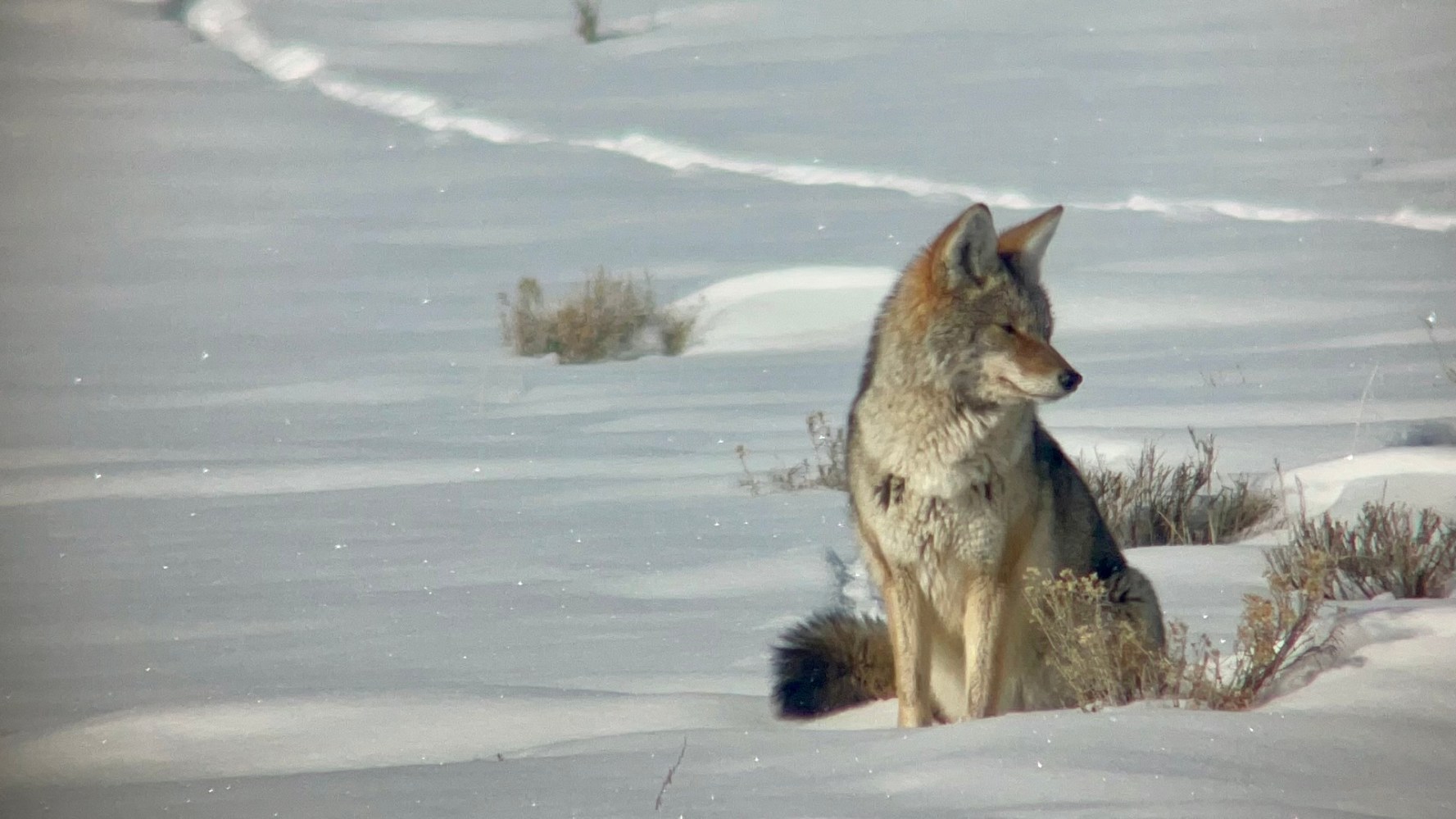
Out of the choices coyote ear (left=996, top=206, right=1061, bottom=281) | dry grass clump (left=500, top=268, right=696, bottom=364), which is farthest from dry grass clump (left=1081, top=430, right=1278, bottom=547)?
dry grass clump (left=500, top=268, right=696, bottom=364)

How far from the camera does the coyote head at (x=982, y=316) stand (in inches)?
158

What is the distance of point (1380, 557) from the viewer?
5258mm

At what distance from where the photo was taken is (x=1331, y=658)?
399 centimetres

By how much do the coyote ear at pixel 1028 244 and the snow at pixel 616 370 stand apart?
1.29 m

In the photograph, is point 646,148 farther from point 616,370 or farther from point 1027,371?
point 1027,371

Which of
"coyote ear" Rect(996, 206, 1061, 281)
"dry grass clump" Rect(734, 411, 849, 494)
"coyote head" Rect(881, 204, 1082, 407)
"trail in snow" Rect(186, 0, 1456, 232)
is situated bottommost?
"dry grass clump" Rect(734, 411, 849, 494)

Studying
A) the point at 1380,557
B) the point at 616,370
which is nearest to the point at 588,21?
the point at 616,370

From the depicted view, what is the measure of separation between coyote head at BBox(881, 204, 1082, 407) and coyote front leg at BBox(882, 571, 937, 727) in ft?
1.79

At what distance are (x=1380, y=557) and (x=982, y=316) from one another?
2.10m

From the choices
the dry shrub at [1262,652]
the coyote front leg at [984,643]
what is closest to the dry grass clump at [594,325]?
the coyote front leg at [984,643]

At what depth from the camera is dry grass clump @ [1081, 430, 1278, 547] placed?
21.1 ft

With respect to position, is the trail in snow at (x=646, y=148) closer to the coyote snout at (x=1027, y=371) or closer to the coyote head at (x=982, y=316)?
the coyote head at (x=982, y=316)

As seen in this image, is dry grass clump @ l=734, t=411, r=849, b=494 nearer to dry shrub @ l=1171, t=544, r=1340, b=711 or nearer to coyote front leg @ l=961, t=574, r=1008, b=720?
coyote front leg @ l=961, t=574, r=1008, b=720

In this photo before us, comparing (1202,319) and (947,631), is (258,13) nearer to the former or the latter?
(1202,319)
